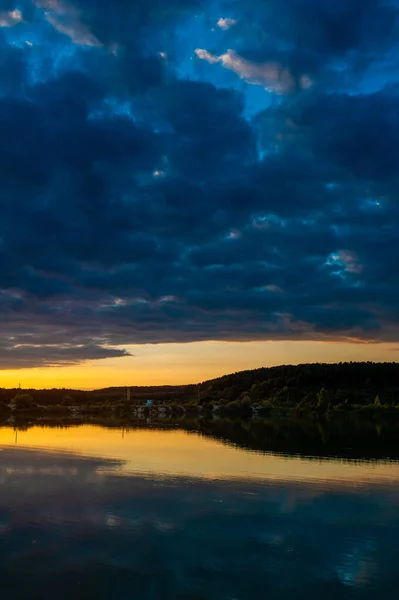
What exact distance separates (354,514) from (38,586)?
16526 mm

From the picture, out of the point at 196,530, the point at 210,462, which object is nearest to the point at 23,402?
the point at 210,462

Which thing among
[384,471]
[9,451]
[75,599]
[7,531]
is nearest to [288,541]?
[75,599]

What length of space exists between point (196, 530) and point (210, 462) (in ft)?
73.2

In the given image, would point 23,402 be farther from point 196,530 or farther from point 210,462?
point 196,530

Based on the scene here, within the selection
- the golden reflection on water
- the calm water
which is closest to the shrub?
the golden reflection on water

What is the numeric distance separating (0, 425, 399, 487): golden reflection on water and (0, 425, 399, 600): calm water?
Answer: 225 mm

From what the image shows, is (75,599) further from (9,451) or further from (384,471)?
(9,451)

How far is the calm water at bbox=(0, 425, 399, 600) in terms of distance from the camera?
58.5 feet

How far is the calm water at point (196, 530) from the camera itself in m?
17.8

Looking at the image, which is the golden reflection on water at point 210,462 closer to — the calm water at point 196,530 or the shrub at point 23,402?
the calm water at point 196,530

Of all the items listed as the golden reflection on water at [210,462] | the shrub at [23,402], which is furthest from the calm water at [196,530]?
the shrub at [23,402]

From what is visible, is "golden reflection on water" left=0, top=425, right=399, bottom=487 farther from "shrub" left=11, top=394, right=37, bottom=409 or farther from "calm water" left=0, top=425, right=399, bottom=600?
"shrub" left=11, top=394, right=37, bottom=409

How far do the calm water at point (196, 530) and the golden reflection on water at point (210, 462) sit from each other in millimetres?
225

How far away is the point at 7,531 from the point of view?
23312 millimetres
